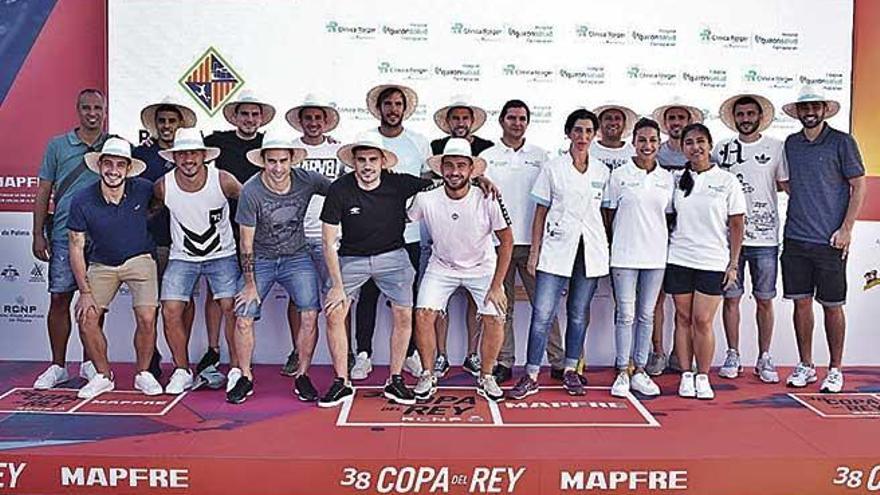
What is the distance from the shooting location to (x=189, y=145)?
4.34 metres

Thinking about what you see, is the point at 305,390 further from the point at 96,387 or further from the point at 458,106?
the point at 458,106

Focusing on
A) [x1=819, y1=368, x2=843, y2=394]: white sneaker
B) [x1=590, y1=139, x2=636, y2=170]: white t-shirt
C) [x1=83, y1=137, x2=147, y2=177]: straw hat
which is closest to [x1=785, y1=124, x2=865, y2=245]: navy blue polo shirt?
[x1=819, y1=368, x2=843, y2=394]: white sneaker

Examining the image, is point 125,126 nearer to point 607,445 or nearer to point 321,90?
point 321,90

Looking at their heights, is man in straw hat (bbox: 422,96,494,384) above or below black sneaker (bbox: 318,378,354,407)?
above

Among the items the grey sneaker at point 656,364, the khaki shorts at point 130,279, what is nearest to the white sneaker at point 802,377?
the grey sneaker at point 656,364

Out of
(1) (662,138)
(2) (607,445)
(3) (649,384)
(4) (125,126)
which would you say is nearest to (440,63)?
(1) (662,138)

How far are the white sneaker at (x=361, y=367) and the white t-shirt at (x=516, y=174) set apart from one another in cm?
116

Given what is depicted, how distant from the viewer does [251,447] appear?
12.2 feet

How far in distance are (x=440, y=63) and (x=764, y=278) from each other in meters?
2.30

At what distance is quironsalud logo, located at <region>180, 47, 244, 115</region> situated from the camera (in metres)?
5.30

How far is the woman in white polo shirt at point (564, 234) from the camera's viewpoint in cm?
444

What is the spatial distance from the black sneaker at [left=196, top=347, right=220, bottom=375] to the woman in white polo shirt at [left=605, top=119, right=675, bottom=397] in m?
2.22

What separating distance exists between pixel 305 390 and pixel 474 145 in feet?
5.38

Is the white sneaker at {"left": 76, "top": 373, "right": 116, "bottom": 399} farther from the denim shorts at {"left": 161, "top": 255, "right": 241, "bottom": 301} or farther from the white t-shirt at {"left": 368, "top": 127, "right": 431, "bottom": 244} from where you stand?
the white t-shirt at {"left": 368, "top": 127, "right": 431, "bottom": 244}
